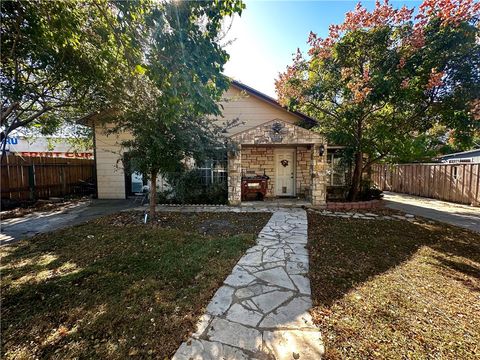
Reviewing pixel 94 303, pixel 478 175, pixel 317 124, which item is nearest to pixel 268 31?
pixel 317 124

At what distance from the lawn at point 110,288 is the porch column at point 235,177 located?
2711 mm

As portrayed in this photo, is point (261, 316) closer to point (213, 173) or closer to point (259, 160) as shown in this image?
point (213, 173)

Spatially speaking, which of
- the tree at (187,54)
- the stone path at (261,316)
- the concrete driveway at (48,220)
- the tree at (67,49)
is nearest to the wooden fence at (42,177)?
the tree at (67,49)

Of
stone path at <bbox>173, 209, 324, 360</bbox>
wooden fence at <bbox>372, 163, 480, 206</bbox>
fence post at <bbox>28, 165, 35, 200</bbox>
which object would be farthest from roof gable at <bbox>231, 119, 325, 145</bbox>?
fence post at <bbox>28, 165, 35, 200</bbox>

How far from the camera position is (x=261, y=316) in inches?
93.7

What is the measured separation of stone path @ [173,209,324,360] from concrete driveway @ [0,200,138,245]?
5745mm

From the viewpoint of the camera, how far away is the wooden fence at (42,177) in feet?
28.1

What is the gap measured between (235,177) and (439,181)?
10.4 meters

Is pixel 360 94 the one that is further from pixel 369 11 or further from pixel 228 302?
pixel 228 302

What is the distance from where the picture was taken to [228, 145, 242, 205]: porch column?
7.91 metres

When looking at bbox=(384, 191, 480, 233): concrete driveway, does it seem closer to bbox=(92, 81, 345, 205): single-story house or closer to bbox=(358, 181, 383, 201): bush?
bbox=(358, 181, 383, 201): bush

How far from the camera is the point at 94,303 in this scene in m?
2.63

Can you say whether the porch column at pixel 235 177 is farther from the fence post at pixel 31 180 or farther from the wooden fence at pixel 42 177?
the fence post at pixel 31 180

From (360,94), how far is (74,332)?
8.00 metres
